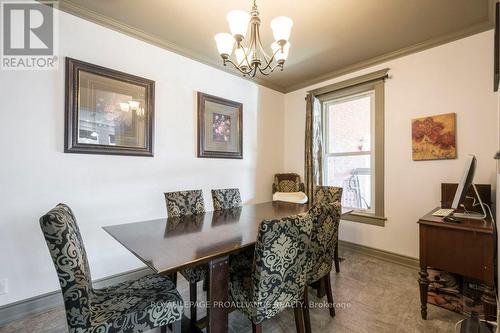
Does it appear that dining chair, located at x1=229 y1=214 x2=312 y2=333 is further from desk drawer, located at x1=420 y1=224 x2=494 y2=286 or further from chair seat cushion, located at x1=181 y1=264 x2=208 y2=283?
desk drawer, located at x1=420 y1=224 x2=494 y2=286

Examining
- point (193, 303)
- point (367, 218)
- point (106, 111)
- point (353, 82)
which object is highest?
point (353, 82)

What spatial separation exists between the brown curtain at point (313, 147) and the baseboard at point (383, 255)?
0.86 meters

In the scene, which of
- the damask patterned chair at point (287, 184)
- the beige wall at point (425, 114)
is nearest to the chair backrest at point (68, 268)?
the damask patterned chair at point (287, 184)

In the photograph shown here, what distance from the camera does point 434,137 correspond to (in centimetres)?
264

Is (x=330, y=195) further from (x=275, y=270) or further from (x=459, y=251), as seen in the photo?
(x=275, y=270)

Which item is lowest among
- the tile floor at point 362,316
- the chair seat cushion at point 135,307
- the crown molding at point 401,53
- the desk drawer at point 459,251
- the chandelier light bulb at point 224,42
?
the tile floor at point 362,316

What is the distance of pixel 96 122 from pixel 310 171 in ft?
9.57

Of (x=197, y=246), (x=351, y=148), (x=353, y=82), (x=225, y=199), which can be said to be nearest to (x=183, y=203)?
(x=225, y=199)

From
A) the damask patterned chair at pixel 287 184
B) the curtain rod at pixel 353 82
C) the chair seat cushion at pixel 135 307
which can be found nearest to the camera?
the chair seat cushion at pixel 135 307

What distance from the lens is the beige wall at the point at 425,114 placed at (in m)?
2.36

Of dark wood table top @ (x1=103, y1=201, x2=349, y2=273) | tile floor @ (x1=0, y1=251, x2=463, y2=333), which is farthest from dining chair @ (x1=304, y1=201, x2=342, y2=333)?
dark wood table top @ (x1=103, y1=201, x2=349, y2=273)

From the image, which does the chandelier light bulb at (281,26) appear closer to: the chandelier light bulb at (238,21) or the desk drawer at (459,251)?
the chandelier light bulb at (238,21)

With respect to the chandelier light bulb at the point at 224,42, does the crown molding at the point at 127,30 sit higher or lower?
higher

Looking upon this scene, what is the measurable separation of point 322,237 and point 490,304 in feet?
3.84
